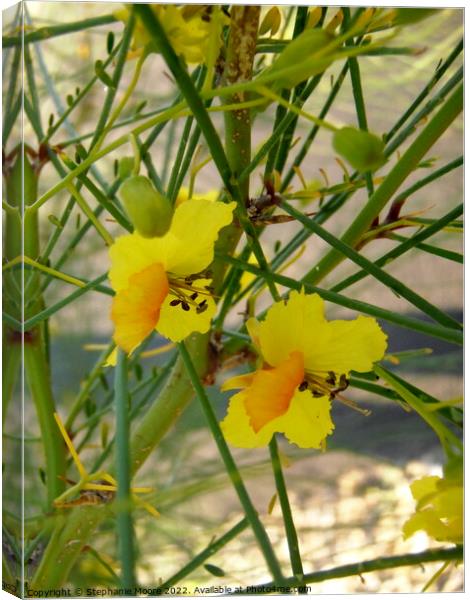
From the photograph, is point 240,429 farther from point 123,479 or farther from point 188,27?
point 188,27

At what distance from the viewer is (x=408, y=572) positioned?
1.61 feet

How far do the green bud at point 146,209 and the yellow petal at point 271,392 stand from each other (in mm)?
87

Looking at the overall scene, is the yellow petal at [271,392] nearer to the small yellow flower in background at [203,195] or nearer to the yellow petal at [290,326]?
the yellow petal at [290,326]

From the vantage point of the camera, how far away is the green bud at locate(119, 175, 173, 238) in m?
0.31

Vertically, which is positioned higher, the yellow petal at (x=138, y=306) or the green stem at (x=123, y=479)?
the yellow petal at (x=138, y=306)

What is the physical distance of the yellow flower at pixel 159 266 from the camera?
1.18ft

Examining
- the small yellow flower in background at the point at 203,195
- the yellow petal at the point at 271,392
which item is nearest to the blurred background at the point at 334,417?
the small yellow flower in background at the point at 203,195

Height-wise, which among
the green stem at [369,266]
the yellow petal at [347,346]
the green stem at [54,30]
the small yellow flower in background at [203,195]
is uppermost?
the green stem at [54,30]

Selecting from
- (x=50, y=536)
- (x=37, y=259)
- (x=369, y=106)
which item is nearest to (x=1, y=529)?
(x=50, y=536)

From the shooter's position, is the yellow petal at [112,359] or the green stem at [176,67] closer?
the green stem at [176,67]

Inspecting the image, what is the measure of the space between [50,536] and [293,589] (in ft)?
0.38

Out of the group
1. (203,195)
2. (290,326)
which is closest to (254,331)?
(290,326)

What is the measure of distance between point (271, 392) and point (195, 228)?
0.07m

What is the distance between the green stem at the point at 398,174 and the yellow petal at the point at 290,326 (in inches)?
1.8
